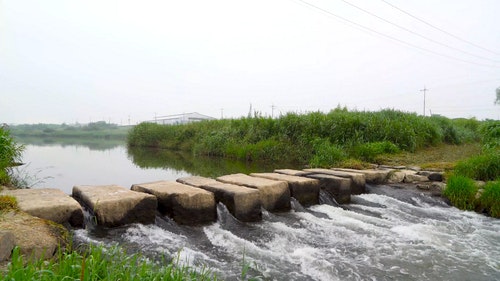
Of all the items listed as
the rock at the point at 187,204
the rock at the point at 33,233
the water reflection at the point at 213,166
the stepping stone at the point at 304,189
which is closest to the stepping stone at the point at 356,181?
the stepping stone at the point at 304,189

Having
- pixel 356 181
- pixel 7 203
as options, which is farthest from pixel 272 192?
pixel 7 203

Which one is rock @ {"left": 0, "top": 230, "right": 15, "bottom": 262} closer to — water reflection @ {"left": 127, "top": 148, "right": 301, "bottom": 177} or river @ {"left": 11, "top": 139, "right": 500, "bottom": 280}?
river @ {"left": 11, "top": 139, "right": 500, "bottom": 280}

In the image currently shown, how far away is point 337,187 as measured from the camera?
4.72 metres

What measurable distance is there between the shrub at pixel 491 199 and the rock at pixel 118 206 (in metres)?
4.55

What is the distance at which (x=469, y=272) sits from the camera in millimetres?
2562

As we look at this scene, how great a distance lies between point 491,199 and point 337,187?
2.14m

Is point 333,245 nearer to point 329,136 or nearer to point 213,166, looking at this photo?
point 329,136

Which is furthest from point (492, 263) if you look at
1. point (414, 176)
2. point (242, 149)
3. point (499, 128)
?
point (242, 149)

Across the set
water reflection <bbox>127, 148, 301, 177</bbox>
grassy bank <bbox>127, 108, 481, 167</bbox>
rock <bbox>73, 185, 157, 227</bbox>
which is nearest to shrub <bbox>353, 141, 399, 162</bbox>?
grassy bank <bbox>127, 108, 481, 167</bbox>

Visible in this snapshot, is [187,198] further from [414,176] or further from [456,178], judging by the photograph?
[414,176]

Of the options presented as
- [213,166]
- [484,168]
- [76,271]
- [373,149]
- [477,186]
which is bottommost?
[213,166]

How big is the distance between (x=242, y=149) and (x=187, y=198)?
29.2 ft

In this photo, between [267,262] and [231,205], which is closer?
[267,262]

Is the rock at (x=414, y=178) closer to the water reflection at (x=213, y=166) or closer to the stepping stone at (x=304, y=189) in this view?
the stepping stone at (x=304, y=189)
